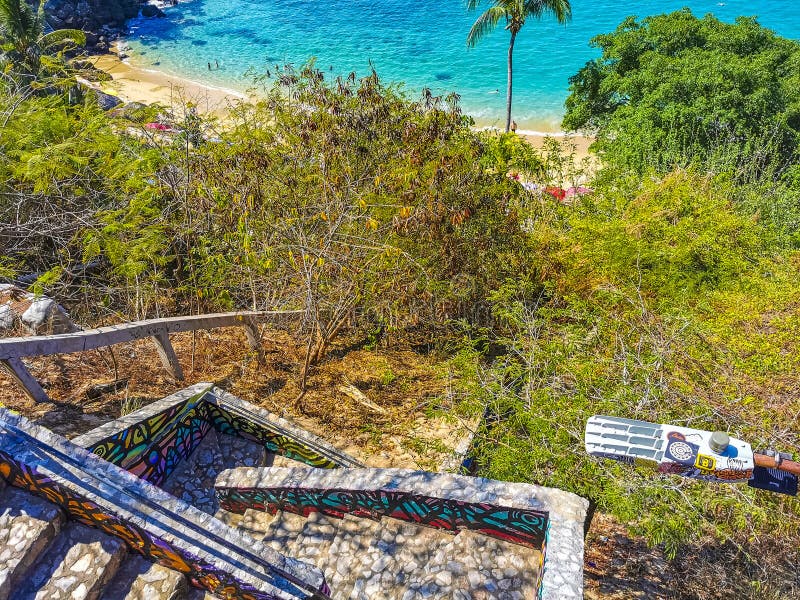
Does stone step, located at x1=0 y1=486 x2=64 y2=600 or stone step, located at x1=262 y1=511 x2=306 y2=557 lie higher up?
stone step, located at x1=0 y1=486 x2=64 y2=600

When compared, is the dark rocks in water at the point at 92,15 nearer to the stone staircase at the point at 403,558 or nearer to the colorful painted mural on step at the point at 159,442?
the colorful painted mural on step at the point at 159,442

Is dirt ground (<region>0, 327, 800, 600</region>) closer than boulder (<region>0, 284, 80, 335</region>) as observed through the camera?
Yes

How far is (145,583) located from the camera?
345 centimetres

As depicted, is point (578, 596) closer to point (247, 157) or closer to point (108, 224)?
point (247, 157)

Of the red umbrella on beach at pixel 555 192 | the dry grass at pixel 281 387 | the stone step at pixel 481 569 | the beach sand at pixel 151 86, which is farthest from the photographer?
the beach sand at pixel 151 86

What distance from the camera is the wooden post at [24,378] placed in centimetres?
464

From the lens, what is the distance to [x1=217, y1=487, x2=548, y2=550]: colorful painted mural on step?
4133mm

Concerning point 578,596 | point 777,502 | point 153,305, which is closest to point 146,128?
point 153,305

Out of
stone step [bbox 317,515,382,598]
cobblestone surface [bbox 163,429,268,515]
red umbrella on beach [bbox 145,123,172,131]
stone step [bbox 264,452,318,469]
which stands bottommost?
stone step [bbox 264,452,318,469]

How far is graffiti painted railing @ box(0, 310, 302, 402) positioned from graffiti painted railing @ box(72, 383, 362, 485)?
71 cm

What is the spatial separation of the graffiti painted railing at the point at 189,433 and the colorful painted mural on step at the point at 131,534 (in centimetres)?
97

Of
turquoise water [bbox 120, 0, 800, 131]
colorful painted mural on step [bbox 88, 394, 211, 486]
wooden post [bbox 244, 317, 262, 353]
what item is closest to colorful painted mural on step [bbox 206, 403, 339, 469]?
colorful painted mural on step [bbox 88, 394, 211, 486]

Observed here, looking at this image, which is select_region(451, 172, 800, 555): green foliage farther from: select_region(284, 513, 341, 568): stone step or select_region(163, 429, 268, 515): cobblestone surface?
select_region(163, 429, 268, 515): cobblestone surface

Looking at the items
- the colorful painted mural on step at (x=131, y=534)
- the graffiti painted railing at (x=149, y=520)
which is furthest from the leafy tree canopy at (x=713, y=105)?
the colorful painted mural on step at (x=131, y=534)
